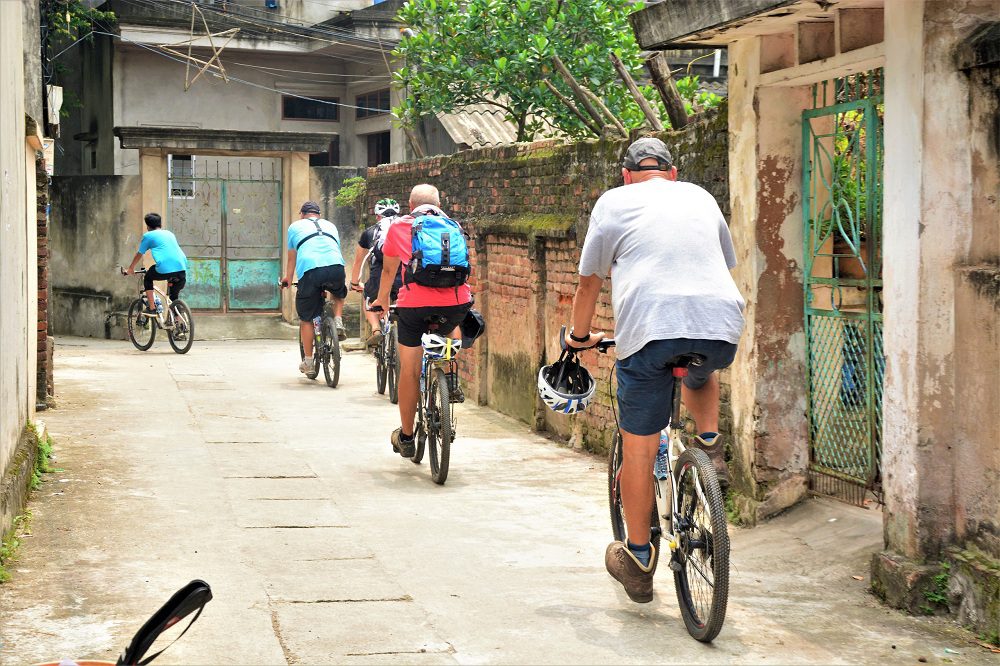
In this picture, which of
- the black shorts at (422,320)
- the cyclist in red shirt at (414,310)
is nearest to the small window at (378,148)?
the cyclist in red shirt at (414,310)

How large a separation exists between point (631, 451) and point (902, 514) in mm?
1279

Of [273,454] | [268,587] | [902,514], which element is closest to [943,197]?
[902,514]

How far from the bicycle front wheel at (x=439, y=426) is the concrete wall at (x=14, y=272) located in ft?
7.95

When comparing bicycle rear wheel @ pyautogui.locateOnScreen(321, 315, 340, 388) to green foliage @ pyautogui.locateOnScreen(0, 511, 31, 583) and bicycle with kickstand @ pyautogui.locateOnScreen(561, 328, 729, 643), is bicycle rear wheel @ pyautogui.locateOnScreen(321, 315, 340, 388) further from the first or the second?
bicycle with kickstand @ pyautogui.locateOnScreen(561, 328, 729, 643)

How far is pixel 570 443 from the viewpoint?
9758mm

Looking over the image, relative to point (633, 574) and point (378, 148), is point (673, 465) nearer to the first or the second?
point (633, 574)

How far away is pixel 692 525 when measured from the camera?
5016 mm

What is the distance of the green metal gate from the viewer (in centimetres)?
627

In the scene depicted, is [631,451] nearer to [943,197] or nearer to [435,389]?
[943,197]

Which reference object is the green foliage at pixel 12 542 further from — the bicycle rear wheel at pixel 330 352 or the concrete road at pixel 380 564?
the bicycle rear wheel at pixel 330 352

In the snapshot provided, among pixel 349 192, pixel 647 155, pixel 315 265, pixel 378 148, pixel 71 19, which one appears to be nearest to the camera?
pixel 647 155

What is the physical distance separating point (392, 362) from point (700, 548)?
24.3 feet

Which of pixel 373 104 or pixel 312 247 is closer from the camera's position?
pixel 312 247

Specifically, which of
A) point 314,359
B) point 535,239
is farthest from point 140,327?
point 535,239
